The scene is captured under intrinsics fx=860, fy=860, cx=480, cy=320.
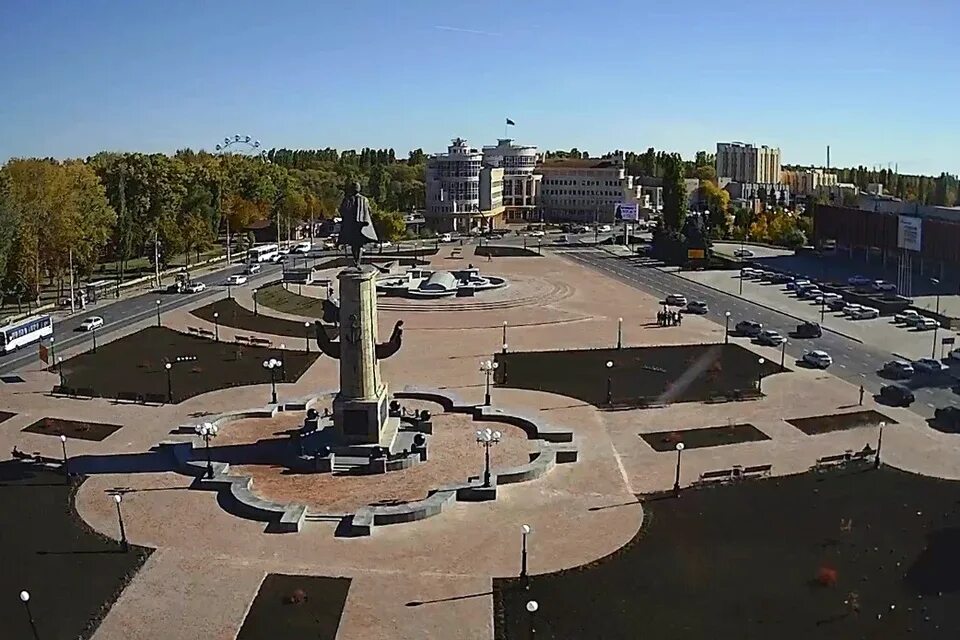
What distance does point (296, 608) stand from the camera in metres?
23.8

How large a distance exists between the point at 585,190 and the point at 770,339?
113 m

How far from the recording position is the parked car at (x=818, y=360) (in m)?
49.4

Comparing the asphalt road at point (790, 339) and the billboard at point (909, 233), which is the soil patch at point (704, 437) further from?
the billboard at point (909, 233)

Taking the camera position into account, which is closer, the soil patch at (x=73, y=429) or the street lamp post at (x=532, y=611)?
the street lamp post at (x=532, y=611)

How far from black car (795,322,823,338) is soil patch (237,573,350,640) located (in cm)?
4264

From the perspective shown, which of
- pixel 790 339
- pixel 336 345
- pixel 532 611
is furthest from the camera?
pixel 790 339

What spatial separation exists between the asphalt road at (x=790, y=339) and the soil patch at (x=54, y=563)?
3466 centimetres

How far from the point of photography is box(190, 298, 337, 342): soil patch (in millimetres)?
61000

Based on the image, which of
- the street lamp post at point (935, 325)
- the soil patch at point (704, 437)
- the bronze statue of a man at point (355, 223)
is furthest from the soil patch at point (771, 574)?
the street lamp post at point (935, 325)

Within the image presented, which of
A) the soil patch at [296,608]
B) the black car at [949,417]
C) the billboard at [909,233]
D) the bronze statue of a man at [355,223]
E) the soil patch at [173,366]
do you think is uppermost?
the bronze statue of a man at [355,223]

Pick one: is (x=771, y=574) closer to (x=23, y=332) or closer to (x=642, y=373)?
(x=642, y=373)

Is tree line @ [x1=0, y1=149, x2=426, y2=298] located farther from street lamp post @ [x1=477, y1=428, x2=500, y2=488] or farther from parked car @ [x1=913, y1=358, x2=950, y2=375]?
parked car @ [x1=913, y1=358, x2=950, y2=375]

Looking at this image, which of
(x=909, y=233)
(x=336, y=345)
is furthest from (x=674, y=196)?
(x=336, y=345)

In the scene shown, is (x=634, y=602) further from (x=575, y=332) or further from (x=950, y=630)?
(x=575, y=332)
